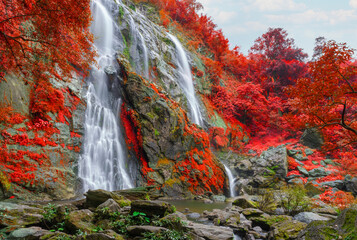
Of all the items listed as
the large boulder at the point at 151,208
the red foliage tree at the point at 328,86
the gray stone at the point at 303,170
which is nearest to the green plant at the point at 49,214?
the large boulder at the point at 151,208

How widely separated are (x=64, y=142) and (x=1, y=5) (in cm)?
548

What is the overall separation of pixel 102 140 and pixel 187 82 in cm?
1190

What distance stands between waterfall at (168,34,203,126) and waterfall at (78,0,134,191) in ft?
24.4

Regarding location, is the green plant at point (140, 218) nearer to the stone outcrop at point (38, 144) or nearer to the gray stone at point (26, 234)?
the gray stone at point (26, 234)

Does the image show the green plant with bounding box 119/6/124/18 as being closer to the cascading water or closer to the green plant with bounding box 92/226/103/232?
the cascading water

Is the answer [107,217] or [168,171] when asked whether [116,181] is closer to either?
[168,171]

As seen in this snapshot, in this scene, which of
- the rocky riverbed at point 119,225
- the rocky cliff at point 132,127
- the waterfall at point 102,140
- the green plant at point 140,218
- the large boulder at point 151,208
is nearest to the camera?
the rocky riverbed at point 119,225

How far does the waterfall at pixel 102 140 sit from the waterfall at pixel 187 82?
293 inches

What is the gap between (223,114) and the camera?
2312cm

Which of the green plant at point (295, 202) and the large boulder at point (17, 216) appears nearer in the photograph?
the large boulder at point (17, 216)

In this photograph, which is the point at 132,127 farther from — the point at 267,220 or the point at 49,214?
the point at 267,220

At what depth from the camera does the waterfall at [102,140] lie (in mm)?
10164

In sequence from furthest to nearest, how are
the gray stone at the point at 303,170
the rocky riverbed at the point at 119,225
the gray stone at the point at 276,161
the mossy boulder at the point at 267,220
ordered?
the gray stone at the point at 276,161 → the gray stone at the point at 303,170 → the mossy boulder at the point at 267,220 → the rocky riverbed at the point at 119,225

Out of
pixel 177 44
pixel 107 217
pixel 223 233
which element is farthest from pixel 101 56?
pixel 223 233
